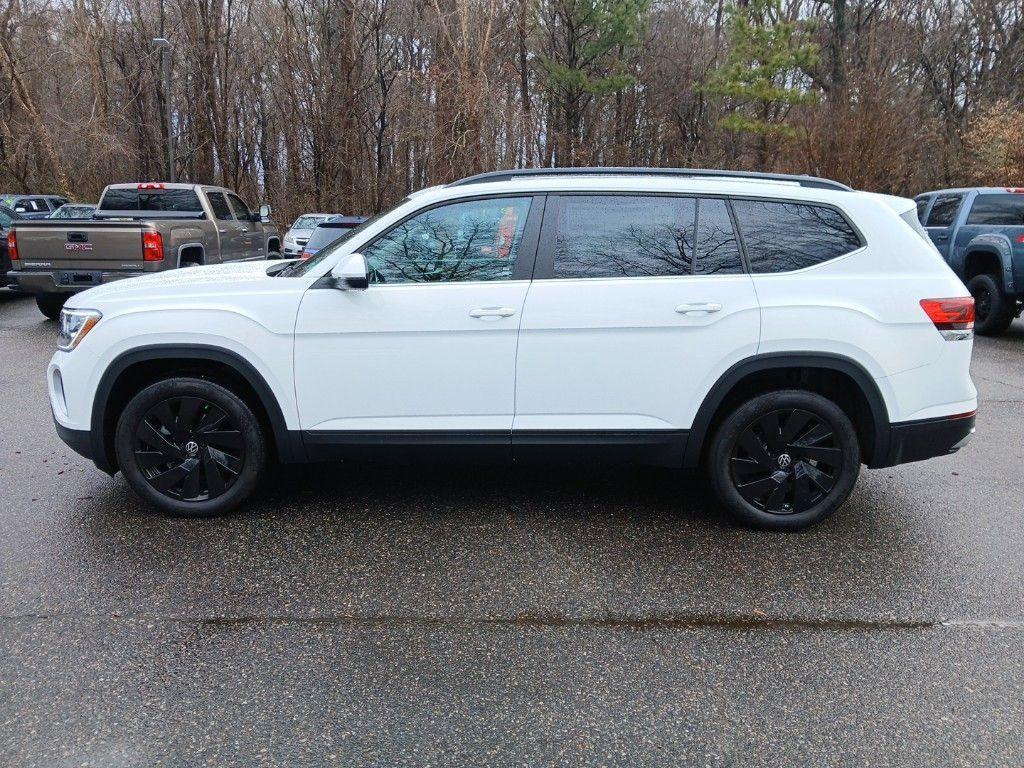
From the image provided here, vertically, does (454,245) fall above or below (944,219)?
below

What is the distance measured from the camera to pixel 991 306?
11297 millimetres

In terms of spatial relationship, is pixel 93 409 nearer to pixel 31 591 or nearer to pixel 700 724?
pixel 31 591

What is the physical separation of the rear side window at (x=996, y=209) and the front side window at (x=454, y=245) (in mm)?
10246

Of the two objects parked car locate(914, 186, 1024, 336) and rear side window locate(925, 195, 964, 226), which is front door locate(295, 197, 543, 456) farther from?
rear side window locate(925, 195, 964, 226)

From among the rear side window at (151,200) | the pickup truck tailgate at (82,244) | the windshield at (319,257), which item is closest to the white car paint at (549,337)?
the windshield at (319,257)

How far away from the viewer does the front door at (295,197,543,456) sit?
4.12m

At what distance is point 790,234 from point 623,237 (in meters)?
0.88

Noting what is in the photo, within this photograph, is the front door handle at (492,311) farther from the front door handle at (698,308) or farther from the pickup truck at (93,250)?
A: the pickup truck at (93,250)

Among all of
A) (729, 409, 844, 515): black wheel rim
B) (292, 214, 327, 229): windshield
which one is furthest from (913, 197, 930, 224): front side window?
(292, 214, 327, 229): windshield

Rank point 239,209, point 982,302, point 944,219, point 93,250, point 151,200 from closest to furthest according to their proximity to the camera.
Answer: point 93,250 < point 982,302 < point 944,219 < point 151,200 < point 239,209

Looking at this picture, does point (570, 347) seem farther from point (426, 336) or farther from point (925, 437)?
point (925, 437)

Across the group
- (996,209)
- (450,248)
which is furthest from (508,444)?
(996,209)

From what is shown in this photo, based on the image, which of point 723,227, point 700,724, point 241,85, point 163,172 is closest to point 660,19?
point 241,85

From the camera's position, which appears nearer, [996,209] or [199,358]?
[199,358]
